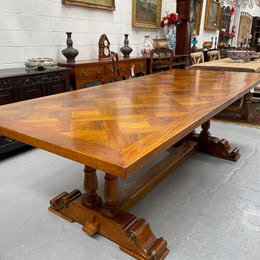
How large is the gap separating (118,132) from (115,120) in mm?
183

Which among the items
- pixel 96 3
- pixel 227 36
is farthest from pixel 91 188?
pixel 227 36

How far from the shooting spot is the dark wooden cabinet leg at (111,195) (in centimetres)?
148

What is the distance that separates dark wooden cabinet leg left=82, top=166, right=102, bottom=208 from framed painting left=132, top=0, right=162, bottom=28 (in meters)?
4.21

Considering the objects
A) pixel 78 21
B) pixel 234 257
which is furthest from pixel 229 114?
pixel 234 257

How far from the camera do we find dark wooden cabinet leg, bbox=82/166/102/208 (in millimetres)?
1617

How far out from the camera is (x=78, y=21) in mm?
3982

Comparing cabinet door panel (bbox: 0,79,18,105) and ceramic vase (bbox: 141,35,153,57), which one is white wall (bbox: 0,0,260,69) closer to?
ceramic vase (bbox: 141,35,153,57)

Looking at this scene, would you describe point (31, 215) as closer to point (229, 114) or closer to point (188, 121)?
point (188, 121)

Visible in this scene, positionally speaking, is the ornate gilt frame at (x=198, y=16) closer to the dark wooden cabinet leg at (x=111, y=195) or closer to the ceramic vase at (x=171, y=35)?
the ceramic vase at (x=171, y=35)

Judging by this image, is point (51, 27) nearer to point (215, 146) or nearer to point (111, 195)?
point (215, 146)

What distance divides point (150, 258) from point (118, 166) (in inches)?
31.3

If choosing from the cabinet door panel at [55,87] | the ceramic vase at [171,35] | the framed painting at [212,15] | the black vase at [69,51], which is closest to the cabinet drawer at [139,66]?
the black vase at [69,51]

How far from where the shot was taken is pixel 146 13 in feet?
17.6

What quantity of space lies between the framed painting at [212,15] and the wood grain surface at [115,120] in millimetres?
A: 6495
